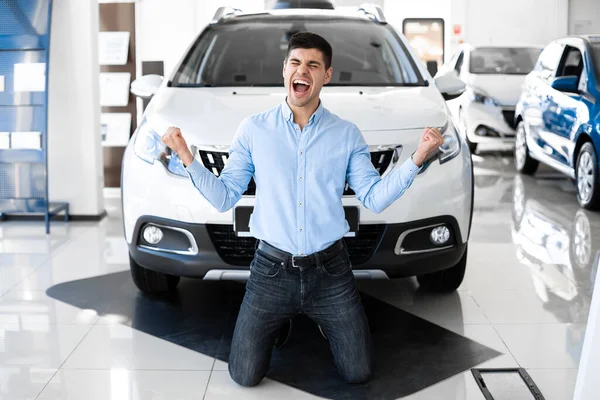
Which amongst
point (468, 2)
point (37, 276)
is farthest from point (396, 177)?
point (468, 2)

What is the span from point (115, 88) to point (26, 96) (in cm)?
214

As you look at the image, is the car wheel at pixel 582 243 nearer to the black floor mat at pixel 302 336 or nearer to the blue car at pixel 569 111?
the blue car at pixel 569 111

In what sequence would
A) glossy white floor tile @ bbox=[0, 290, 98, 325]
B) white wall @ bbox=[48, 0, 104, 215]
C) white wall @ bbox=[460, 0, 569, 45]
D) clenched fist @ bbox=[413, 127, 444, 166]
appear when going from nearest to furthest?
clenched fist @ bbox=[413, 127, 444, 166], glossy white floor tile @ bbox=[0, 290, 98, 325], white wall @ bbox=[48, 0, 104, 215], white wall @ bbox=[460, 0, 569, 45]

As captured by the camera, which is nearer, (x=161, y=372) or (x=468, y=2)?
(x=161, y=372)

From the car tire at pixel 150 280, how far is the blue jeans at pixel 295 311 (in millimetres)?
1186

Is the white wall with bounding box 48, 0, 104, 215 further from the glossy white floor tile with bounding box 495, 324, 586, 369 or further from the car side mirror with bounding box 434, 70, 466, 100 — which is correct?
the glossy white floor tile with bounding box 495, 324, 586, 369

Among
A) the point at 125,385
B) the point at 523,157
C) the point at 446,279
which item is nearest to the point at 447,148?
the point at 446,279

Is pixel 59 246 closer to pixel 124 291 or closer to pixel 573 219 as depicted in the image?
pixel 124 291

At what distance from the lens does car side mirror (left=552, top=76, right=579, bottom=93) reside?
22.4 feet

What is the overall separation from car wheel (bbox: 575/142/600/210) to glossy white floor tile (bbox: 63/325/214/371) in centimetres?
421

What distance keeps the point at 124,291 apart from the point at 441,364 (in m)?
1.83

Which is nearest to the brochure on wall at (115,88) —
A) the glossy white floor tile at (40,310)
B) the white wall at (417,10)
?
the glossy white floor tile at (40,310)

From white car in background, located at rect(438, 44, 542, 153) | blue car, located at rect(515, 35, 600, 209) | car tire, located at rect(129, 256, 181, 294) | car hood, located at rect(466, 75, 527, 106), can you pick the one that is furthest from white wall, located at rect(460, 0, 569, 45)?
car tire, located at rect(129, 256, 181, 294)

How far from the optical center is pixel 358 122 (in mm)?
3758
